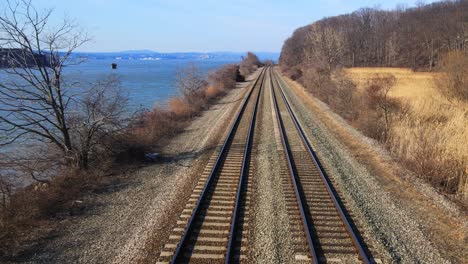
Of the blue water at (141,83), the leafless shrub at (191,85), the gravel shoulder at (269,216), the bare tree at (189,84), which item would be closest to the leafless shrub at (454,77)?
the gravel shoulder at (269,216)

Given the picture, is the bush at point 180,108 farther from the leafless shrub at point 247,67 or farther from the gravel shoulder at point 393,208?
the leafless shrub at point 247,67

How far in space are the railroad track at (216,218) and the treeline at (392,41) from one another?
81.4 ft

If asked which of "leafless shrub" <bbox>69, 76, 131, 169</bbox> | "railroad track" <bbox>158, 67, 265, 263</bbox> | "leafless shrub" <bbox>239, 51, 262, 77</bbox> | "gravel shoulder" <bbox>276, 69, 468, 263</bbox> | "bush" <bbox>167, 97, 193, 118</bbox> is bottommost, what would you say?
"gravel shoulder" <bbox>276, 69, 468, 263</bbox>

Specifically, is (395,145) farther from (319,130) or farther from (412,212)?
(412,212)

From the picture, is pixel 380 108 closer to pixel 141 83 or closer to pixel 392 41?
pixel 141 83

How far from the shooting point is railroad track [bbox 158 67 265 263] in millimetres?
6926

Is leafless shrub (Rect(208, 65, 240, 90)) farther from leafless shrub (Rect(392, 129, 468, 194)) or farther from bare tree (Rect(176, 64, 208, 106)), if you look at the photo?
leafless shrub (Rect(392, 129, 468, 194))

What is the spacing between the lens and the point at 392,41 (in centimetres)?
8981

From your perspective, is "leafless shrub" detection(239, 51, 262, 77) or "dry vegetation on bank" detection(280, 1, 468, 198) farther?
"leafless shrub" detection(239, 51, 262, 77)

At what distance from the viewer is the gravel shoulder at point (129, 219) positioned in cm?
712

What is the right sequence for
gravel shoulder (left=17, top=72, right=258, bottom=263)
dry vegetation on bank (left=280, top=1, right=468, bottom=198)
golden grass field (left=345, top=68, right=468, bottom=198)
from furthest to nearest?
dry vegetation on bank (left=280, top=1, right=468, bottom=198) → golden grass field (left=345, top=68, right=468, bottom=198) → gravel shoulder (left=17, top=72, right=258, bottom=263)

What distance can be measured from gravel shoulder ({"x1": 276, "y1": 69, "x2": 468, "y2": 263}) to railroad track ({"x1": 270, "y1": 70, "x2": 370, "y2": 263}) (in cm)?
39

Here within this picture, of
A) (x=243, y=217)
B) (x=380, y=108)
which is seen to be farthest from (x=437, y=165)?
(x=380, y=108)

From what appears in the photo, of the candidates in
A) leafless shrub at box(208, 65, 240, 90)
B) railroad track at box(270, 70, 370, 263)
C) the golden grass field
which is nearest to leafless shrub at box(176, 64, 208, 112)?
leafless shrub at box(208, 65, 240, 90)
